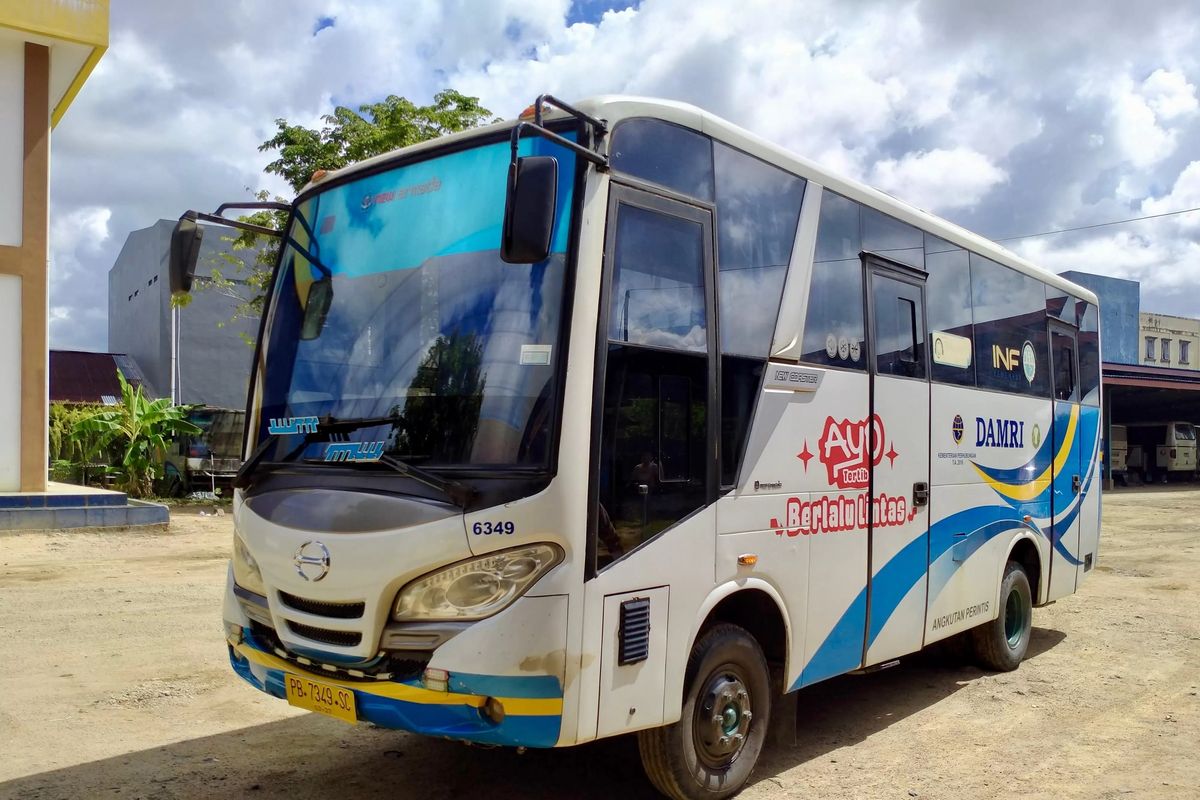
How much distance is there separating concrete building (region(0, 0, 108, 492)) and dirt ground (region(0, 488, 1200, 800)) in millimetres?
6168

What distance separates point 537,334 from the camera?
13.4ft

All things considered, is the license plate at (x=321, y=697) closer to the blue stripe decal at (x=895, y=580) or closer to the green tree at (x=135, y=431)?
the blue stripe decal at (x=895, y=580)

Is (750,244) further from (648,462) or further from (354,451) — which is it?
(354,451)

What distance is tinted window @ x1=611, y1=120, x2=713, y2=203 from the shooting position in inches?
171

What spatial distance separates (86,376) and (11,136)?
24.4 meters

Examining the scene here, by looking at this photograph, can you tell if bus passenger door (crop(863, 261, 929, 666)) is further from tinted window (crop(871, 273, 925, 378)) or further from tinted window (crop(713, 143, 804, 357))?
tinted window (crop(713, 143, 804, 357))

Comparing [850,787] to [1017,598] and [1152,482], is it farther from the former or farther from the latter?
[1152,482]

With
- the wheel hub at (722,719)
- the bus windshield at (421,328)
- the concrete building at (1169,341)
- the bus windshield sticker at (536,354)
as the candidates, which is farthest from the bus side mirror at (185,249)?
the concrete building at (1169,341)

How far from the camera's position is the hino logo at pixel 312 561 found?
416cm

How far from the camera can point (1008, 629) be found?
7.96m

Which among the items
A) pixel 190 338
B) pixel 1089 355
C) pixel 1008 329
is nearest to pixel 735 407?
pixel 1008 329

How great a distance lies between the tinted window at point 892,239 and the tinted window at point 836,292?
12cm

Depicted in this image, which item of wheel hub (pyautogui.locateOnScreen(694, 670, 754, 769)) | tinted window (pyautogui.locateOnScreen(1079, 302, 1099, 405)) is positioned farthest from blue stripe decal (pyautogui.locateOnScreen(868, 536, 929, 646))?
tinted window (pyautogui.locateOnScreen(1079, 302, 1099, 405))

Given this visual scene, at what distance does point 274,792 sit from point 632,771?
1.80m
